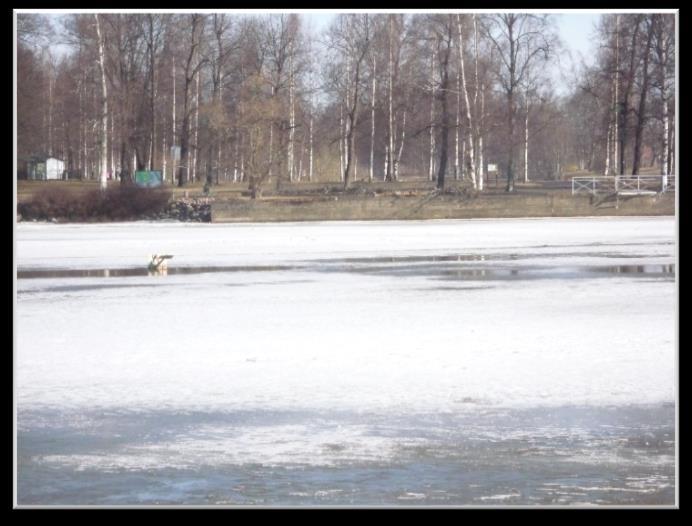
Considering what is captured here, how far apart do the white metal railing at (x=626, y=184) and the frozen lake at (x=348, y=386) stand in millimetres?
18126

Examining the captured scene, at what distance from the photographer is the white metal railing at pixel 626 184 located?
3738 centimetres

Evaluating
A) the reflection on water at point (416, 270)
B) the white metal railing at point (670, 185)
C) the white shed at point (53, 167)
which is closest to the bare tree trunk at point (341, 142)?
the white metal railing at point (670, 185)

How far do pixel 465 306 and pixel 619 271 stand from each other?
525 centimetres

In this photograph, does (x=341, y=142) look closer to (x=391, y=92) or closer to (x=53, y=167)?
(x=391, y=92)

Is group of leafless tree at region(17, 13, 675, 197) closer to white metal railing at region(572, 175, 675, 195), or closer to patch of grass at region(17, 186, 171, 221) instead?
white metal railing at region(572, 175, 675, 195)

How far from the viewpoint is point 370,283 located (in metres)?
17.9

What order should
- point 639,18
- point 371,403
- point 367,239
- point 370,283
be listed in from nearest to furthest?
1. point 371,403
2. point 370,283
3. point 367,239
4. point 639,18

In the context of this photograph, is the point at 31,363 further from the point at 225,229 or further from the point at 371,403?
the point at 225,229

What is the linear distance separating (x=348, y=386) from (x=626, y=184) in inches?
1167

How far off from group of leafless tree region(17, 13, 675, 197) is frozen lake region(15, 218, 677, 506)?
20.4 metres

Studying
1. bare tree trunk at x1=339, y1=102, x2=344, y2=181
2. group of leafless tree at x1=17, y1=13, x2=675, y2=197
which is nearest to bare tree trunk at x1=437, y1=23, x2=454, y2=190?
group of leafless tree at x1=17, y1=13, x2=675, y2=197

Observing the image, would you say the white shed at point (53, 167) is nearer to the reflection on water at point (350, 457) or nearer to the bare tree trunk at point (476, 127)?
the bare tree trunk at point (476, 127)

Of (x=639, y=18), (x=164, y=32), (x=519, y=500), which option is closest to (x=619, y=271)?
(x=519, y=500)

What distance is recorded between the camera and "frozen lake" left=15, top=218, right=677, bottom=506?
737cm
